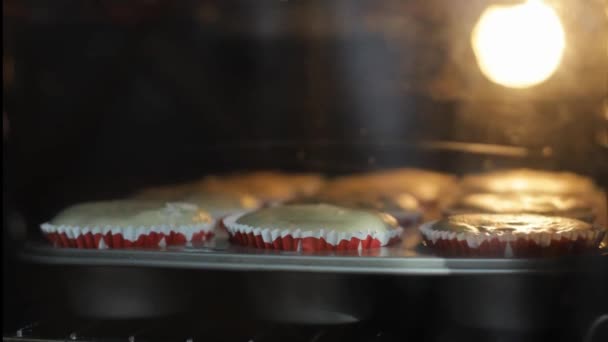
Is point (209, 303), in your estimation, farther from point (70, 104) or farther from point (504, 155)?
point (504, 155)

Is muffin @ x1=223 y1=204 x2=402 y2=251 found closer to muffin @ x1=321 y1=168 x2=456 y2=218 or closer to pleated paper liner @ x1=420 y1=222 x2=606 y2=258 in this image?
pleated paper liner @ x1=420 y1=222 x2=606 y2=258

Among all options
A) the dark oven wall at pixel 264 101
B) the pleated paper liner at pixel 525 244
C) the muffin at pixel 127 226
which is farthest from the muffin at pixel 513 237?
the dark oven wall at pixel 264 101

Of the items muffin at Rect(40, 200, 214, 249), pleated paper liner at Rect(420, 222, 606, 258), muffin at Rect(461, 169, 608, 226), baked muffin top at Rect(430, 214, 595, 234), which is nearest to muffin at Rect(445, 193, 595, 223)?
muffin at Rect(461, 169, 608, 226)

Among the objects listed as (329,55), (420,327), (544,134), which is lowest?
(420,327)

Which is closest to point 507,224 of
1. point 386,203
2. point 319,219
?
point 319,219

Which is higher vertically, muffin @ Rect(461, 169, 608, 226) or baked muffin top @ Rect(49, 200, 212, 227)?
baked muffin top @ Rect(49, 200, 212, 227)

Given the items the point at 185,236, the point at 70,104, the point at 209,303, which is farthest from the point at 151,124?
the point at 209,303
